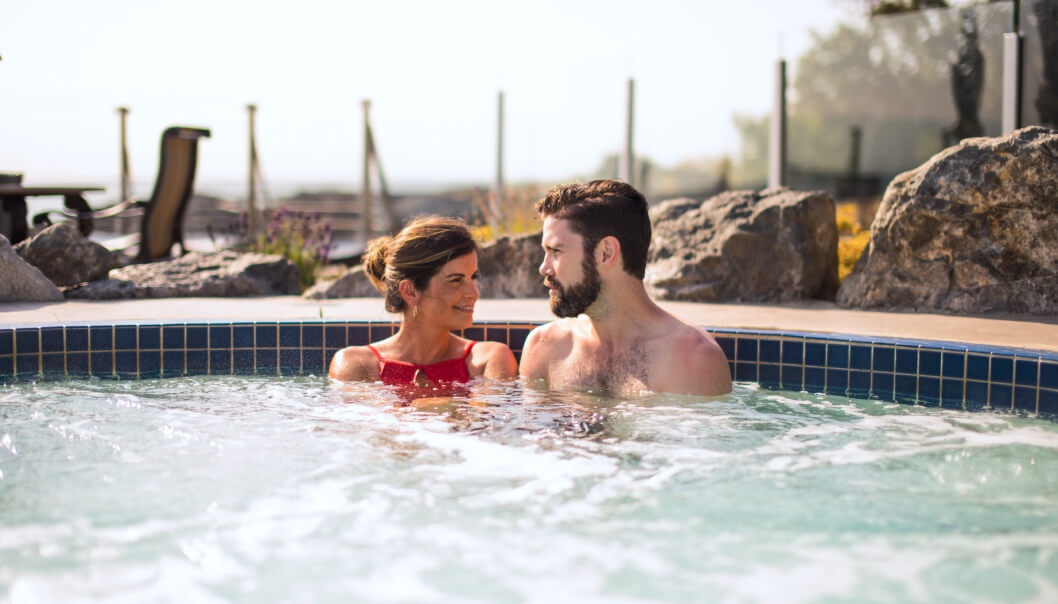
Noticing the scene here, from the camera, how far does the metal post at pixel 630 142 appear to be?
11.3 m

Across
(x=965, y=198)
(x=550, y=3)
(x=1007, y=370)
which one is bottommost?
(x=1007, y=370)

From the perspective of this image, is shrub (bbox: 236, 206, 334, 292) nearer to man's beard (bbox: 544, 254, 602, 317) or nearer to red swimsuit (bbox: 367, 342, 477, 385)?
red swimsuit (bbox: 367, 342, 477, 385)

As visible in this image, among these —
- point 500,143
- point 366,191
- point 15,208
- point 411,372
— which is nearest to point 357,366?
point 411,372

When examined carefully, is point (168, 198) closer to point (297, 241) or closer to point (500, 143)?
point (297, 241)

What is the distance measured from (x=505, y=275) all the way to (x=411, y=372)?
367 centimetres

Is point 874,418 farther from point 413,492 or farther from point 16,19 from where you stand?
point 16,19

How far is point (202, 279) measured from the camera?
727 centimetres

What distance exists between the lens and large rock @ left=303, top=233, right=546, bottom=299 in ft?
22.9

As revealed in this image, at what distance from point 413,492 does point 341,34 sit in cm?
1598

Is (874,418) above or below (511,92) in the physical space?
below

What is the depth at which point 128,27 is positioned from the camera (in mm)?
16969

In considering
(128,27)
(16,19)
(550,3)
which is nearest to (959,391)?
(550,3)

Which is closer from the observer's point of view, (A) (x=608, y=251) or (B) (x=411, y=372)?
(A) (x=608, y=251)

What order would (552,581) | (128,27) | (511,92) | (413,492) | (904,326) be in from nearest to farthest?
(552,581) < (413,492) < (904,326) < (511,92) < (128,27)
